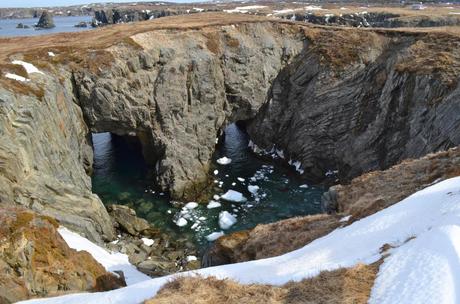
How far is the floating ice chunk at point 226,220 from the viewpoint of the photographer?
129 ft

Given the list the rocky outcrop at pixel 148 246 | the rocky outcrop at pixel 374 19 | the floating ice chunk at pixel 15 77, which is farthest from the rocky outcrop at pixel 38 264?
the rocky outcrop at pixel 374 19

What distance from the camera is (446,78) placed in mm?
41250

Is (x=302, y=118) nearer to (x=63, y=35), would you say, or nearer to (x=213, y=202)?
(x=213, y=202)

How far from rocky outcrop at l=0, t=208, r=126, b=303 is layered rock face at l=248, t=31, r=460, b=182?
30248 millimetres

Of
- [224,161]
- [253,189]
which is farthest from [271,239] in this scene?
[224,161]

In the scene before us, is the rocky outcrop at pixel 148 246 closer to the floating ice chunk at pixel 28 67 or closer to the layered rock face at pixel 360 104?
the floating ice chunk at pixel 28 67

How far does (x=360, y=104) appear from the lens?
5053 cm

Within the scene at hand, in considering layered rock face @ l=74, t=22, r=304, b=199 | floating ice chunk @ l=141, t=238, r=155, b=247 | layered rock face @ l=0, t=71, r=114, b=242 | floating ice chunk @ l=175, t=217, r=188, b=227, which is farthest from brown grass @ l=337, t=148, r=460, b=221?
layered rock face @ l=74, t=22, r=304, b=199

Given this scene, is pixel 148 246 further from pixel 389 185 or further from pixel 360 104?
pixel 360 104

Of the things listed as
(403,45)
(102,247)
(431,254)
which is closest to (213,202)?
(102,247)

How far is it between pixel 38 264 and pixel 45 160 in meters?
13.9

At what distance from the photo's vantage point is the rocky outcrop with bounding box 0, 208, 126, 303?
19.8 meters

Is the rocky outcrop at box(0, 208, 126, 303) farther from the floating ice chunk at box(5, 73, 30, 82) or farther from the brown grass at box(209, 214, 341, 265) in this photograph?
the floating ice chunk at box(5, 73, 30, 82)

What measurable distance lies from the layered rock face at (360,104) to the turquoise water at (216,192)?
434cm
